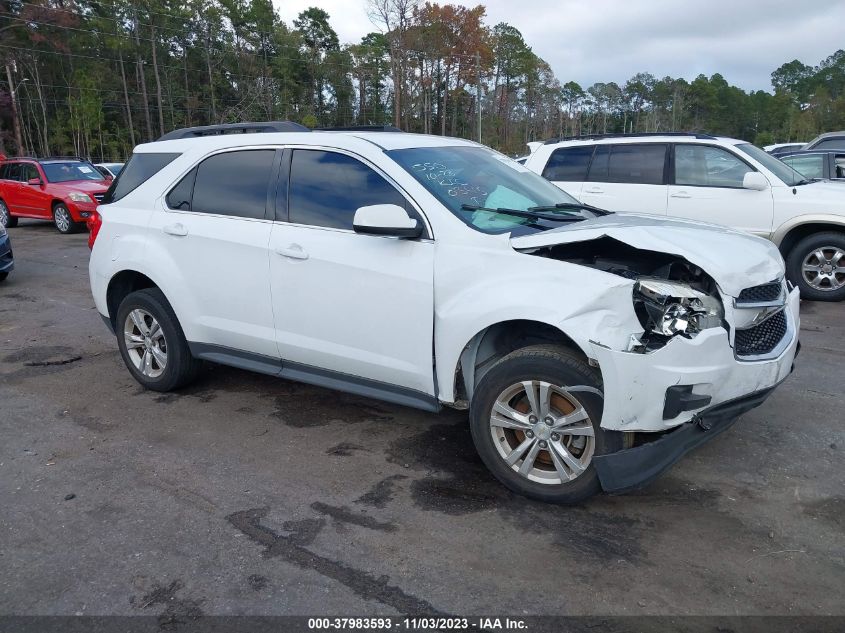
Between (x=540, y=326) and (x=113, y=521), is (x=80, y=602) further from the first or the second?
(x=540, y=326)

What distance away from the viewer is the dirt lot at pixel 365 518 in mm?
2908

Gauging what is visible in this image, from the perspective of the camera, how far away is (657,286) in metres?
3.46

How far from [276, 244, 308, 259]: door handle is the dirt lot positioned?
120 centimetres

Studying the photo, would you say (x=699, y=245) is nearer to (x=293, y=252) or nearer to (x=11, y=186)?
(x=293, y=252)

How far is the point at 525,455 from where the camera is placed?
3.65m

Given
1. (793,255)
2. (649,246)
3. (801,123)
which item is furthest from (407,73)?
(649,246)

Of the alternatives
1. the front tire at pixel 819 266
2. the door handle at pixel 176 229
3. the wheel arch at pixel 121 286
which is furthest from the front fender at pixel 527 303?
the front tire at pixel 819 266

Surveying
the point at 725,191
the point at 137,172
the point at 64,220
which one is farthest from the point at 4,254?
the point at 725,191

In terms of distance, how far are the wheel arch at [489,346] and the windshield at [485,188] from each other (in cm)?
55

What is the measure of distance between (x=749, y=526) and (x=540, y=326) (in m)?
1.41

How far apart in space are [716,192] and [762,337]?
524 cm

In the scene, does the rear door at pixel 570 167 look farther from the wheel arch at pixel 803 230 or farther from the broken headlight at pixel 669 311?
the broken headlight at pixel 669 311

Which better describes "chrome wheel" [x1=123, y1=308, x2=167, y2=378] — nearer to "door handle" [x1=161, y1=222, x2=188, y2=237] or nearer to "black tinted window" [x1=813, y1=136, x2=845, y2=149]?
"door handle" [x1=161, y1=222, x2=188, y2=237]

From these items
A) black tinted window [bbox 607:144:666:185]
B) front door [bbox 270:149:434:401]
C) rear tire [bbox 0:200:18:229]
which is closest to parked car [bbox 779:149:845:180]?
black tinted window [bbox 607:144:666:185]
